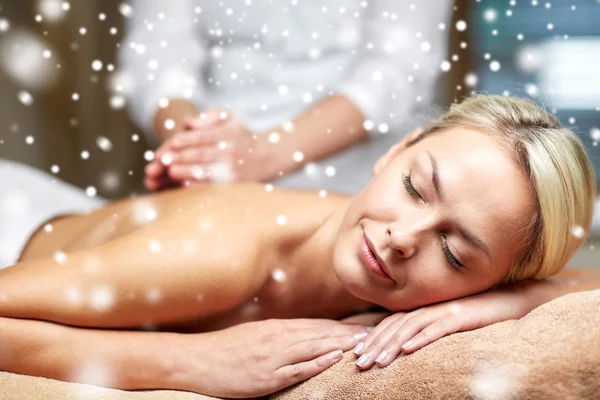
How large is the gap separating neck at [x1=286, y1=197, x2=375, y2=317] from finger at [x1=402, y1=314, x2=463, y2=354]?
8.3 inches

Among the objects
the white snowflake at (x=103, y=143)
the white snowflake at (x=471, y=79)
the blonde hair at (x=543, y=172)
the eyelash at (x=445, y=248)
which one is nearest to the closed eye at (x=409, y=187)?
the eyelash at (x=445, y=248)

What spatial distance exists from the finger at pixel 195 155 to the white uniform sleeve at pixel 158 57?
0.48 ft

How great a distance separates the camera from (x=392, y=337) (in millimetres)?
665

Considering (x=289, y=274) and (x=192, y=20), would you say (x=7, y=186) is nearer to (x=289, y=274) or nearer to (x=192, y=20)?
(x=192, y=20)

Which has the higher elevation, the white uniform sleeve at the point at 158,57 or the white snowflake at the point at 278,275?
the white uniform sleeve at the point at 158,57

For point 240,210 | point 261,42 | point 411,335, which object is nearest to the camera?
point 411,335

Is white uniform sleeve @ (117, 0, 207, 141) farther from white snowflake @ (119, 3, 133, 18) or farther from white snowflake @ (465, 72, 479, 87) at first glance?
white snowflake @ (465, 72, 479, 87)

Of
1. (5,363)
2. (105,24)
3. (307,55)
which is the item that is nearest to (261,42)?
(307,55)

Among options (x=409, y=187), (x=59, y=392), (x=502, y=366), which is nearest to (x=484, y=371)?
(x=502, y=366)

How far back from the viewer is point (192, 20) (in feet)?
3.66

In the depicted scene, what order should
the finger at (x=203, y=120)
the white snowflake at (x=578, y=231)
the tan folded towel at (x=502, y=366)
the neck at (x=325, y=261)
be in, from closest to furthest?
the tan folded towel at (x=502, y=366)
the white snowflake at (x=578, y=231)
the neck at (x=325, y=261)
the finger at (x=203, y=120)

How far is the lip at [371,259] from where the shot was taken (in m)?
0.70

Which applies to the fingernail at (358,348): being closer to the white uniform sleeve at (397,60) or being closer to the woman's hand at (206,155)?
the woman's hand at (206,155)

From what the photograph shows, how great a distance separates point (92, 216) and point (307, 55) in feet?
1.55
